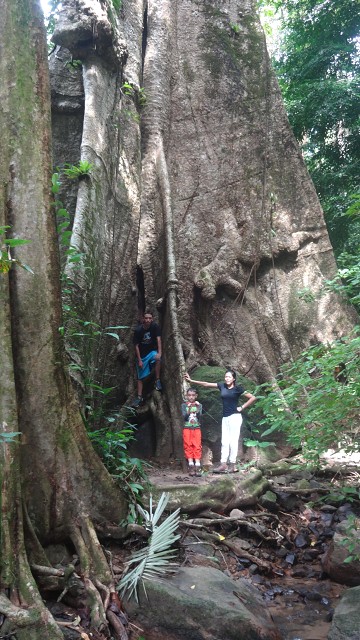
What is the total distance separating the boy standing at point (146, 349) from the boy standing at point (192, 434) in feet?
3.28

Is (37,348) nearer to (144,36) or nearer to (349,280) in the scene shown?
(349,280)

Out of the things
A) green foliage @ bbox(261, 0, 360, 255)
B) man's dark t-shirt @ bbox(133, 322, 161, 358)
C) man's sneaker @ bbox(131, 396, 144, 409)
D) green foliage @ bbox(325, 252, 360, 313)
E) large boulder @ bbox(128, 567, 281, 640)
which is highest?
green foliage @ bbox(261, 0, 360, 255)

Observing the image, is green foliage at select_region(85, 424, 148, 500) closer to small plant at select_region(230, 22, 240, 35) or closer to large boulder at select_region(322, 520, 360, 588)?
large boulder at select_region(322, 520, 360, 588)

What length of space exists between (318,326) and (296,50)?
7.06 m

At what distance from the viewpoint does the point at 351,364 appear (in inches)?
167

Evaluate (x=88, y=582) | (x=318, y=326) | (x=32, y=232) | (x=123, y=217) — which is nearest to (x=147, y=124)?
(x=123, y=217)

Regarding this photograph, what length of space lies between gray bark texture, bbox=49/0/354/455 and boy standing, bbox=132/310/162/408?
15 centimetres

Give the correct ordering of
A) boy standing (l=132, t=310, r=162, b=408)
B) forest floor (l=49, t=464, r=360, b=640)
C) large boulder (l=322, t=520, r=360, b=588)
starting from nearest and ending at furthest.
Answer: forest floor (l=49, t=464, r=360, b=640) → large boulder (l=322, t=520, r=360, b=588) → boy standing (l=132, t=310, r=162, b=408)

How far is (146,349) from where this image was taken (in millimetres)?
7641

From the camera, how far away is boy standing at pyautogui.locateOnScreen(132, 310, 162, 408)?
750 cm

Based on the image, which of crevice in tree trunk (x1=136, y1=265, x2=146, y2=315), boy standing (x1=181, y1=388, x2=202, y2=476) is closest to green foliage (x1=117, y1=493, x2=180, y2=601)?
boy standing (x1=181, y1=388, x2=202, y2=476)

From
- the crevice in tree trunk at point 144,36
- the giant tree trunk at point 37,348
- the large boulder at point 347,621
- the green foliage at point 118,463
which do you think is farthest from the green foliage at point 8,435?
the crevice in tree trunk at point 144,36

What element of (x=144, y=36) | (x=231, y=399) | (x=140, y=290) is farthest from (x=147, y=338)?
(x=144, y=36)

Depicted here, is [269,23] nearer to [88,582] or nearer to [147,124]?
[147,124]
